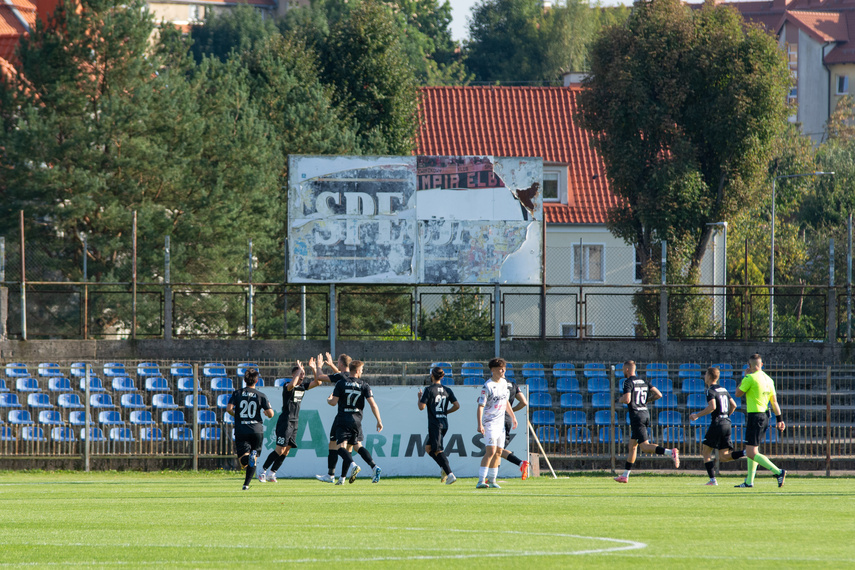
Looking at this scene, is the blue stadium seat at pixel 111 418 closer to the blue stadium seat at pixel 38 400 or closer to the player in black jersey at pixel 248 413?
the blue stadium seat at pixel 38 400

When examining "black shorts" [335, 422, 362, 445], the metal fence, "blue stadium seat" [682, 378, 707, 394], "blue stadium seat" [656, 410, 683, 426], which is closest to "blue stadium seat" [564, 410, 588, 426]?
the metal fence

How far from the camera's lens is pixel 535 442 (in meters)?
22.0

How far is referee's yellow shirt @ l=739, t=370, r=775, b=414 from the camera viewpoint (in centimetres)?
1644

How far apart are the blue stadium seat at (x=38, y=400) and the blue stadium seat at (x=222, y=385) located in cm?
315

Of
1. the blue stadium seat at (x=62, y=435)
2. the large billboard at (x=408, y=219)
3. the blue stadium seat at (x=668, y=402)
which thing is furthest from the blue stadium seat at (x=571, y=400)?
the blue stadium seat at (x=62, y=435)

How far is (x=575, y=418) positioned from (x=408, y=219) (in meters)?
6.30

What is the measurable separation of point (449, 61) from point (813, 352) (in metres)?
61.8

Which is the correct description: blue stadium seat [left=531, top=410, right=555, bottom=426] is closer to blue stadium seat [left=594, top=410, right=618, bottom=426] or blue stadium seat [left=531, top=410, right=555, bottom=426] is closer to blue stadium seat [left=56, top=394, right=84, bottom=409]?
blue stadium seat [left=594, top=410, right=618, bottom=426]

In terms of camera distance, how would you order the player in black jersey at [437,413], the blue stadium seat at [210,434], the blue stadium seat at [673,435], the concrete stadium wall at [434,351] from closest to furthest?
the player in black jersey at [437,413] < the blue stadium seat at [210,434] < the blue stadium seat at [673,435] < the concrete stadium wall at [434,351]

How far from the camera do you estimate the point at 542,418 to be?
21797mm

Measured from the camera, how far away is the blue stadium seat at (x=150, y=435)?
21.6 meters

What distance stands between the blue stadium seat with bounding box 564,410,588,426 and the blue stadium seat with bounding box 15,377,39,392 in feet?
34.8

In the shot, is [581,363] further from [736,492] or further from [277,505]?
[277,505]

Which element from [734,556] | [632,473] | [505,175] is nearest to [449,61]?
[505,175]
